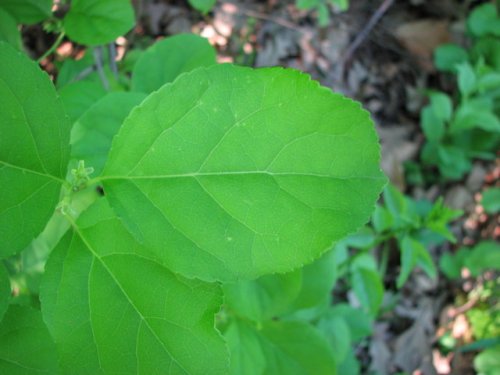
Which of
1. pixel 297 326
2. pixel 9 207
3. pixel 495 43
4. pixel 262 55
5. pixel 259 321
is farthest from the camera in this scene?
pixel 495 43

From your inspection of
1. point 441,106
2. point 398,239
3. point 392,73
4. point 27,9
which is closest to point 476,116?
point 441,106

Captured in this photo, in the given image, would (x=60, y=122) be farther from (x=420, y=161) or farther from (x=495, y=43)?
(x=495, y=43)

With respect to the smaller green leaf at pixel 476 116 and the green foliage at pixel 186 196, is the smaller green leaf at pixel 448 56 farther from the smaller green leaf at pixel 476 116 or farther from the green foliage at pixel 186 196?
the green foliage at pixel 186 196

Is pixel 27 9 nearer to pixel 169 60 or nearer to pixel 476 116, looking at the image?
pixel 169 60

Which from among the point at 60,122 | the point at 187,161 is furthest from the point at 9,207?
the point at 187,161

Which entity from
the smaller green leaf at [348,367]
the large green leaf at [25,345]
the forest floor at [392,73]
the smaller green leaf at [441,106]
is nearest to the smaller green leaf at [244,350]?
the large green leaf at [25,345]
